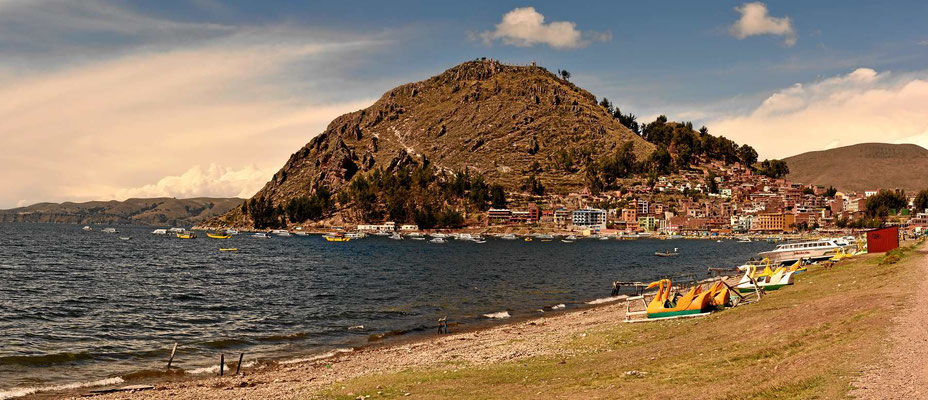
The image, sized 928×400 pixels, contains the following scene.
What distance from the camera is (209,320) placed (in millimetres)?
46719

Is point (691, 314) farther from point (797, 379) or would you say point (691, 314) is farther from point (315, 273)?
point (315, 273)

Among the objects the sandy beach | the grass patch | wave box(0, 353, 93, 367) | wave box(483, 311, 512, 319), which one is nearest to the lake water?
wave box(0, 353, 93, 367)

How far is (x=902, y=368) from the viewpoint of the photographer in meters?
14.3

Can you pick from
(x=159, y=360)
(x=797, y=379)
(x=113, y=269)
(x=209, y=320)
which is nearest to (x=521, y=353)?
(x=797, y=379)

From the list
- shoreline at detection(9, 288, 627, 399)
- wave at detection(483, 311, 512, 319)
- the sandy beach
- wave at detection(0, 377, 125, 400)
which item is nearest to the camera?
the sandy beach

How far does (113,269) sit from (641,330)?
3418 inches

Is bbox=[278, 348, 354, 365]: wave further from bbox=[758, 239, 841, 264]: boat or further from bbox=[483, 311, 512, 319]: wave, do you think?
bbox=[758, 239, 841, 264]: boat

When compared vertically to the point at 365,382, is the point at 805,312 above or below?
above

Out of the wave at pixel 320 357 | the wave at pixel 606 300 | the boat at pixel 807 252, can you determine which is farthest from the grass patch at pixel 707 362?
the boat at pixel 807 252

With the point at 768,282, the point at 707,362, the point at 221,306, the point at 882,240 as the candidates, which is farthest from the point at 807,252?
the point at 221,306

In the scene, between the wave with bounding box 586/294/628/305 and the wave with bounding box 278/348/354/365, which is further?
the wave with bounding box 586/294/628/305

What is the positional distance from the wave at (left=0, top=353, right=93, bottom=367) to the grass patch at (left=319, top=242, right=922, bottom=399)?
19.0 metres

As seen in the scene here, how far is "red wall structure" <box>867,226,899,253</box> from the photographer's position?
70250mm

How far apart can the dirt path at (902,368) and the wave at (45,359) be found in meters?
36.6
